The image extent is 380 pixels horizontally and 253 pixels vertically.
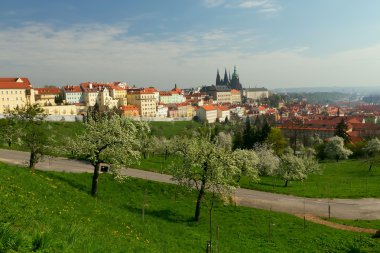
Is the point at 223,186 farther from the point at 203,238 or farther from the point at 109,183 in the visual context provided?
the point at 109,183

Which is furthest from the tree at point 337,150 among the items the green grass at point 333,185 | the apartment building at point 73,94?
the apartment building at point 73,94

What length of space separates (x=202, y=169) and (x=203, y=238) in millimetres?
7320

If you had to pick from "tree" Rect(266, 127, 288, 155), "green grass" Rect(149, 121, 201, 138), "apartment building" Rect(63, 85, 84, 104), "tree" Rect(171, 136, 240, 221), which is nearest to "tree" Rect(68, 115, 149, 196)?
"tree" Rect(171, 136, 240, 221)

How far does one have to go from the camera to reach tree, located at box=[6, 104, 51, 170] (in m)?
31.1

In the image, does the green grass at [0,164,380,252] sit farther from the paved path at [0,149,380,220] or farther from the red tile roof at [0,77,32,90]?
the red tile roof at [0,77,32,90]

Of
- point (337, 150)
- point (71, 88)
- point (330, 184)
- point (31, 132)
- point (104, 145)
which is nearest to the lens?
point (104, 145)

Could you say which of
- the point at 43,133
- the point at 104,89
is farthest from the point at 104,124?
the point at 104,89

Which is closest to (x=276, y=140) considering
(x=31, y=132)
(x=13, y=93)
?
(x=31, y=132)

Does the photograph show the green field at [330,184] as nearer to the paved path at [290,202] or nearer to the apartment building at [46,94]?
the paved path at [290,202]

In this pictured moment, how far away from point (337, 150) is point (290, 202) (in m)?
52.8

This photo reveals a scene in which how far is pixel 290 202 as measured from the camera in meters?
38.5

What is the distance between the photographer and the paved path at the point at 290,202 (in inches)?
1377

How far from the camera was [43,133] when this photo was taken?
31.8 meters

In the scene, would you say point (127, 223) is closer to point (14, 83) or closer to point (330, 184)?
point (330, 184)
